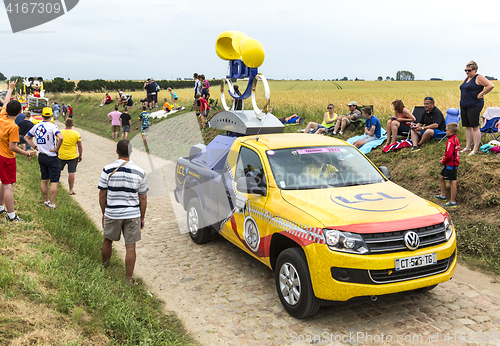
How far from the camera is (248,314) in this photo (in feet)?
15.7

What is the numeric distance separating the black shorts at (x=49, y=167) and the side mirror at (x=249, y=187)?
499 centimetres

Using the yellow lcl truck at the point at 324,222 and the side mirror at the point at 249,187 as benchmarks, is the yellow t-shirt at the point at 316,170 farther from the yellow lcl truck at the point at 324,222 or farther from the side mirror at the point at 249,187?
the side mirror at the point at 249,187

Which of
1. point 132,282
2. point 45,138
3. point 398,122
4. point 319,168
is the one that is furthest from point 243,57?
point 398,122

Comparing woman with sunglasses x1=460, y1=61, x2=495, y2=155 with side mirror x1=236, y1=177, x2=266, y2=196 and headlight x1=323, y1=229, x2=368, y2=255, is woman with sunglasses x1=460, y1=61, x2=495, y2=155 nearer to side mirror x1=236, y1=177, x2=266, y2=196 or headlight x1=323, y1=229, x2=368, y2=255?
side mirror x1=236, y1=177, x2=266, y2=196

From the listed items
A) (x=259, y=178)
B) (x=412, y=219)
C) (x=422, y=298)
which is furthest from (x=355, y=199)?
(x=422, y=298)

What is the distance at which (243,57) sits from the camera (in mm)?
8164

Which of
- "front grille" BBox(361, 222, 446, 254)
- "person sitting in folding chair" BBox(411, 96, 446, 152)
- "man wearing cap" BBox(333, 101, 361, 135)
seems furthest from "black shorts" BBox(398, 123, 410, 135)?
"front grille" BBox(361, 222, 446, 254)

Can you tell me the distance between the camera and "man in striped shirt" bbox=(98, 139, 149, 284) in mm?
5020

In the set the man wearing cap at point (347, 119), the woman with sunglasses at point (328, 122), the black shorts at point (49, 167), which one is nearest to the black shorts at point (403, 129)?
the man wearing cap at point (347, 119)

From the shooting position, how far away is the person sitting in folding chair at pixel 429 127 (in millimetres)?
10047

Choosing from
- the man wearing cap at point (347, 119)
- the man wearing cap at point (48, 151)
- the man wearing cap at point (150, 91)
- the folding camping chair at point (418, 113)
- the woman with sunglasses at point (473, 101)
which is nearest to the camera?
the man wearing cap at point (48, 151)

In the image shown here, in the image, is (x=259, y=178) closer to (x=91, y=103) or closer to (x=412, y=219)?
(x=412, y=219)

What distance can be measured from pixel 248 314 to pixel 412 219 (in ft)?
7.30

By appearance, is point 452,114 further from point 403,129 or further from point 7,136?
point 7,136
